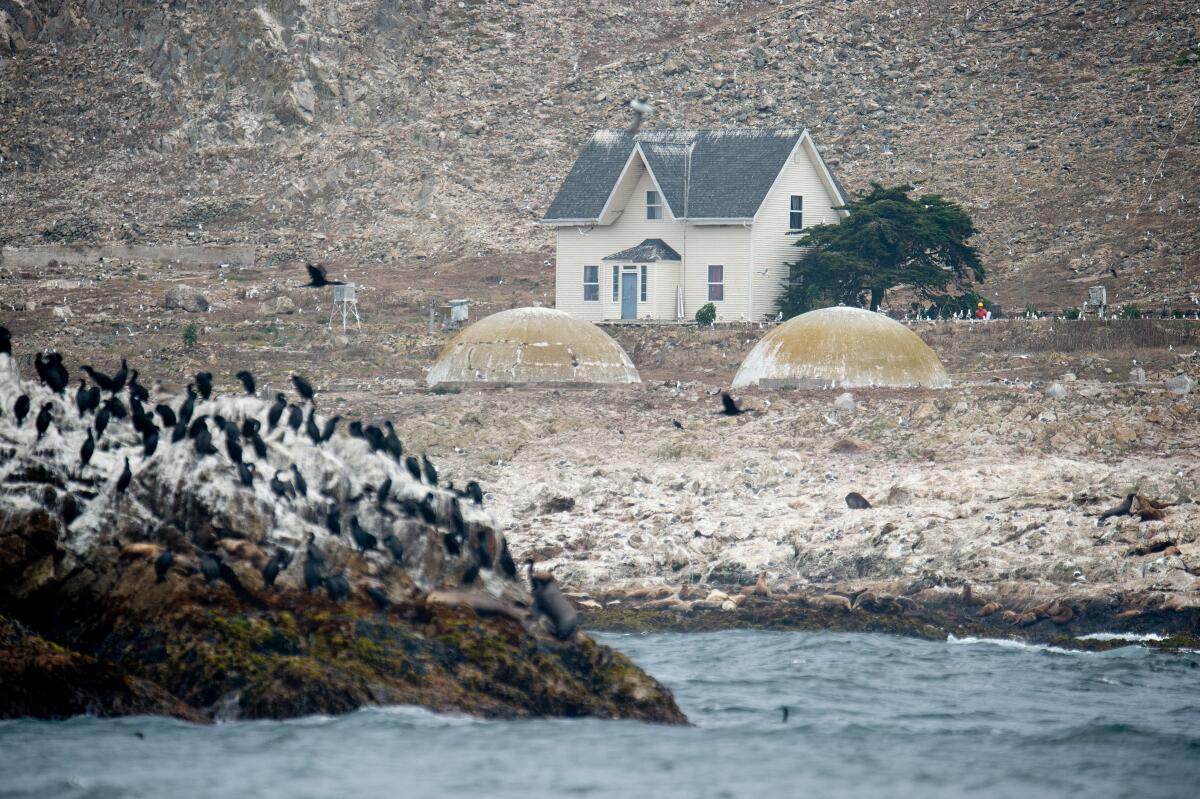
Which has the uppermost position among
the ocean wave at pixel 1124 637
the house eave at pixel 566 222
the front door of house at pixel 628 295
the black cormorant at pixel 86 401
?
the house eave at pixel 566 222

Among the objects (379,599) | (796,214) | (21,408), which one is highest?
(796,214)

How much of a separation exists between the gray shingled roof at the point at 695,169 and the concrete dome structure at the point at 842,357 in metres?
11.0

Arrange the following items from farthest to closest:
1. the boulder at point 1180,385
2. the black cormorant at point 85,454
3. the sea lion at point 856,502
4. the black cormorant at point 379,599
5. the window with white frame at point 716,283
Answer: the window with white frame at point 716,283, the boulder at point 1180,385, the sea lion at point 856,502, the black cormorant at point 85,454, the black cormorant at point 379,599

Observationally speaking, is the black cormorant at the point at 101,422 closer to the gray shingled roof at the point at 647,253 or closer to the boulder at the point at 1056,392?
the boulder at the point at 1056,392

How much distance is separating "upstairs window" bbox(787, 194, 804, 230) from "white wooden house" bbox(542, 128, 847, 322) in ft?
0.14

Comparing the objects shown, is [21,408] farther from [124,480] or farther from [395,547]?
[395,547]

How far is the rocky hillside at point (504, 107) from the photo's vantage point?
73750 millimetres

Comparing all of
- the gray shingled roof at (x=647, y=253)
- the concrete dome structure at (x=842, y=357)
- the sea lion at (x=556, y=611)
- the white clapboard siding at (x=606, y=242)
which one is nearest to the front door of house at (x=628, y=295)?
the white clapboard siding at (x=606, y=242)

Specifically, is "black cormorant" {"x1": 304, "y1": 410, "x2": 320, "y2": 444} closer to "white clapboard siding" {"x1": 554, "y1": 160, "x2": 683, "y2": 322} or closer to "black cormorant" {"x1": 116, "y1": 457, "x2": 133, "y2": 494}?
"black cormorant" {"x1": 116, "y1": 457, "x2": 133, "y2": 494}

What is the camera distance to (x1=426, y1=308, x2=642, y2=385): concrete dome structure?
45969 mm

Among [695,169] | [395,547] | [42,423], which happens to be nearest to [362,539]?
[395,547]

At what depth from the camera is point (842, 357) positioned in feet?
145

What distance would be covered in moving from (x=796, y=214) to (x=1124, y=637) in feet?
105

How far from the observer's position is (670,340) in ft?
174
